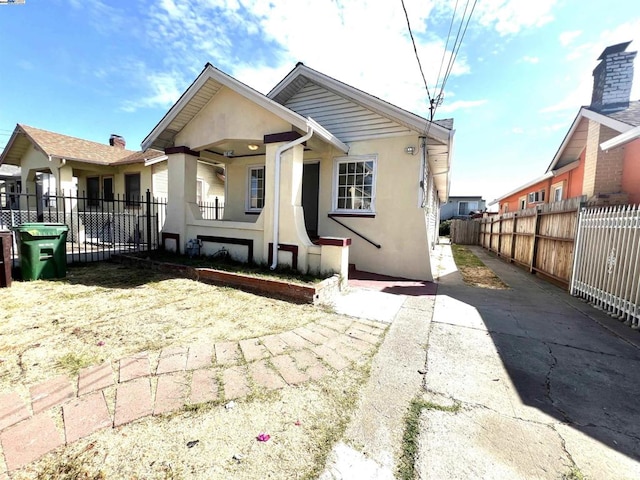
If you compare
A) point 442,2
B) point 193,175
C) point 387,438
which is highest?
point 442,2

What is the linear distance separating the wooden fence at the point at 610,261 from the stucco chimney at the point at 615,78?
6191 millimetres

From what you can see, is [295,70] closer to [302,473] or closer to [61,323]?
[61,323]

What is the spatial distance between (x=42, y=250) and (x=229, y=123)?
15.7ft

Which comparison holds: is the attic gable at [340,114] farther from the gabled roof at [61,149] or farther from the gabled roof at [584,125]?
the gabled roof at [61,149]

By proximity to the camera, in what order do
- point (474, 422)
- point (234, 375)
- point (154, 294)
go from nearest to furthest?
point (474, 422) → point (234, 375) → point (154, 294)

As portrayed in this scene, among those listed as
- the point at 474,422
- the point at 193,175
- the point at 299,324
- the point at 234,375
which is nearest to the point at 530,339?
the point at 474,422

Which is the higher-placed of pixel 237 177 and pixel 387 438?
pixel 237 177

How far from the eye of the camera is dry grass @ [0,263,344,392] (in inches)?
103

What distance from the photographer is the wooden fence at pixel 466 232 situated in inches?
771

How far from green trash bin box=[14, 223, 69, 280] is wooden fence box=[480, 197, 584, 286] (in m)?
11.3

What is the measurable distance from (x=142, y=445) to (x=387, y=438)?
1.58m

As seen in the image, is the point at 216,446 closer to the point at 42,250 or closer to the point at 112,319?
the point at 112,319

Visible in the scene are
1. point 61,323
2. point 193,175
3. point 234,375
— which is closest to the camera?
point 234,375

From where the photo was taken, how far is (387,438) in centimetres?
180
